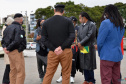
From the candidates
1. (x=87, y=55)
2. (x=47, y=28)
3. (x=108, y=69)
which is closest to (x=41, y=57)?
(x=87, y=55)

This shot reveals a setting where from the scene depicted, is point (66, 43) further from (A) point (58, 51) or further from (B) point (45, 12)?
(B) point (45, 12)

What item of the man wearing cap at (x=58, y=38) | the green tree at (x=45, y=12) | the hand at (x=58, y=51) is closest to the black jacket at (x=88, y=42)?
the man wearing cap at (x=58, y=38)

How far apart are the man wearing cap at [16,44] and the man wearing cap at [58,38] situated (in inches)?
30.7

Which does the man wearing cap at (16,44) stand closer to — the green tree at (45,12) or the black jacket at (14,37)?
the black jacket at (14,37)

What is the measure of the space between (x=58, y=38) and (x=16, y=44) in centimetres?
107

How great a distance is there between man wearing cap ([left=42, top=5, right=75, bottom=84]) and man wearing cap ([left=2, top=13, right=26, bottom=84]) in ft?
2.56

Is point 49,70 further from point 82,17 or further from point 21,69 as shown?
point 82,17

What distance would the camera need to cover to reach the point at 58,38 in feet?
11.4

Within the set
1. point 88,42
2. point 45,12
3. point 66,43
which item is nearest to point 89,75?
point 88,42

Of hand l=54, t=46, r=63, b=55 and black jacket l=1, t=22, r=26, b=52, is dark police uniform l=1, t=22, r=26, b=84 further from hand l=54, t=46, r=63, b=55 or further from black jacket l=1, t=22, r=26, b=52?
hand l=54, t=46, r=63, b=55

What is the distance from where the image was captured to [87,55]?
15.2 ft

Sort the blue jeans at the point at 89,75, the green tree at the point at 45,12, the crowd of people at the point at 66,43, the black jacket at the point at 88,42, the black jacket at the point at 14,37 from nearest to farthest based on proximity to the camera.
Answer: the crowd of people at the point at 66,43 < the black jacket at the point at 14,37 < the black jacket at the point at 88,42 < the blue jeans at the point at 89,75 < the green tree at the point at 45,12

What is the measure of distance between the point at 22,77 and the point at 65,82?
1.13 metres

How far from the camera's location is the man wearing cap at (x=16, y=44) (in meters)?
4.04
